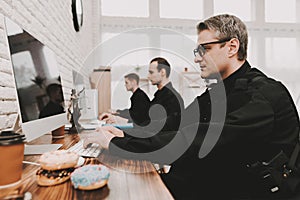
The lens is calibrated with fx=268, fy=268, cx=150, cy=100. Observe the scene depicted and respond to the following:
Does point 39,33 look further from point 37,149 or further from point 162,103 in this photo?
Result: point 162,103

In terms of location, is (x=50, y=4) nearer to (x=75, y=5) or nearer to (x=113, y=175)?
(x=75, y=5)

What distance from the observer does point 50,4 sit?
6.22 ft

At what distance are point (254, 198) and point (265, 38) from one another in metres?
5.02

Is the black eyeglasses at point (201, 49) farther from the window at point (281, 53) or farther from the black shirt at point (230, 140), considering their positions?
the window at point (281, 53)

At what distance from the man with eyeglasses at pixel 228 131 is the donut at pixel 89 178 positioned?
0.89 feet

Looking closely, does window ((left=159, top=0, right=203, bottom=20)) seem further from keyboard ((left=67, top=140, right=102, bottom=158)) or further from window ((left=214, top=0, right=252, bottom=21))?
keyboard ((left=67, top=140, right=102, bottom=158))

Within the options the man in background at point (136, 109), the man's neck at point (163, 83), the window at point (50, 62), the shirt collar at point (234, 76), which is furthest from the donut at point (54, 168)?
the man's neck at point (163, 83)

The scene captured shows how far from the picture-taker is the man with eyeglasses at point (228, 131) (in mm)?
886

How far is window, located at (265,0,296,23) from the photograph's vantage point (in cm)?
545

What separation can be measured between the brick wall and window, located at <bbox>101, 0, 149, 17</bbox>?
2304 mm

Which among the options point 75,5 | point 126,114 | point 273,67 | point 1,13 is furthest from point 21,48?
point 273,67

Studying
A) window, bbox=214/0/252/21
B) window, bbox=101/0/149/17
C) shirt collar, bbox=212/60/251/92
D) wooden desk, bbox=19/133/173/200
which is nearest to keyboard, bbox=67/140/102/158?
wooden desk, bbox=19/133/173/200

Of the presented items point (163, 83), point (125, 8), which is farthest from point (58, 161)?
point (125, 8)

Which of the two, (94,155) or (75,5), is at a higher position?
(75,5)
